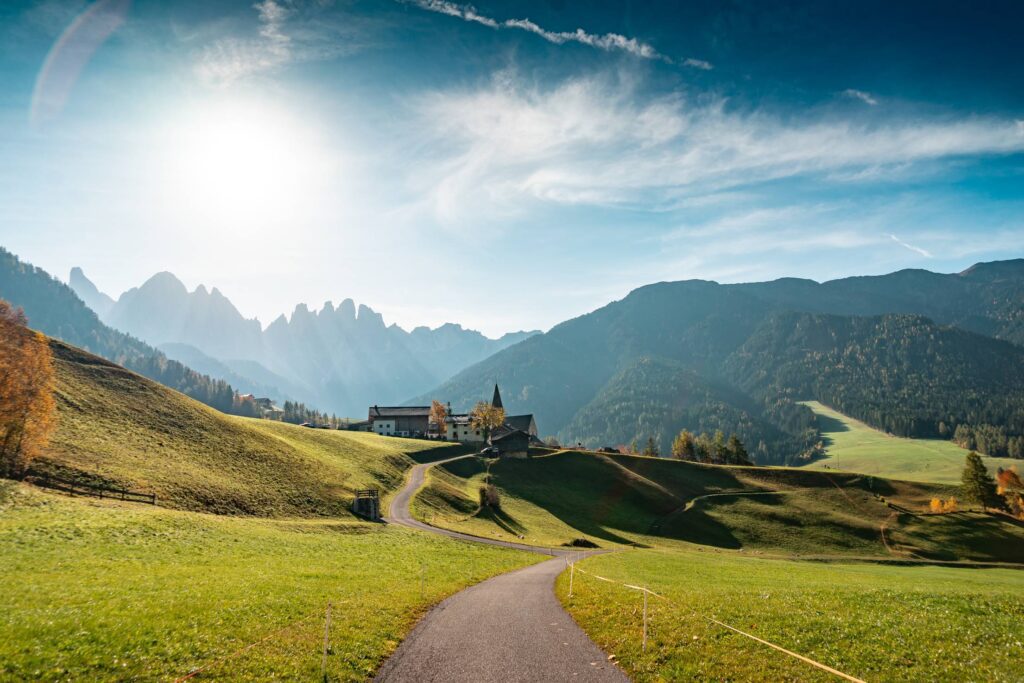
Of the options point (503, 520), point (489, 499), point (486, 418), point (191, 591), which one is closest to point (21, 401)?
point (191, 591)

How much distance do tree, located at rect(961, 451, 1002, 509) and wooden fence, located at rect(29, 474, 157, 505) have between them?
135780 millimetres

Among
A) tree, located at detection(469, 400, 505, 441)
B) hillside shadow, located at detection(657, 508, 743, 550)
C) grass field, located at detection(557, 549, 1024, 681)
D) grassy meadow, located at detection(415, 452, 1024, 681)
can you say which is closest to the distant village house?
tree, located at detection(469, 400, 505, 441)

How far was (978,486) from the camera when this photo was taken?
95.1 m

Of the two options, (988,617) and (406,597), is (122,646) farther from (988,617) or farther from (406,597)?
(988,617)

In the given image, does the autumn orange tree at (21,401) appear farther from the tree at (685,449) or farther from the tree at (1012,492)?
the tree at (1012,492)

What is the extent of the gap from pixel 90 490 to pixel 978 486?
144047mm

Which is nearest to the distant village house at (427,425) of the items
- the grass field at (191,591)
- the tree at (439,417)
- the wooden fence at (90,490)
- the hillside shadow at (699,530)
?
the tree at (439,417)

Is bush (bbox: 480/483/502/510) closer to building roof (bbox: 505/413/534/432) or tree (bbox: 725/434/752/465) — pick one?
tree (bbox: 725/434/752/465)

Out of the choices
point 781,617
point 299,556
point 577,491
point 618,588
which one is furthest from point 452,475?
point 781,617

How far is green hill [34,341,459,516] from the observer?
1928 inches

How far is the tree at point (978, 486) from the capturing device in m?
94.2

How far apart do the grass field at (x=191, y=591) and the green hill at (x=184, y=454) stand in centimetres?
730

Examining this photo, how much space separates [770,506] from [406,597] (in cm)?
9088

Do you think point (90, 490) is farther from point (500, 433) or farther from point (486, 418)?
point (500, 433)
